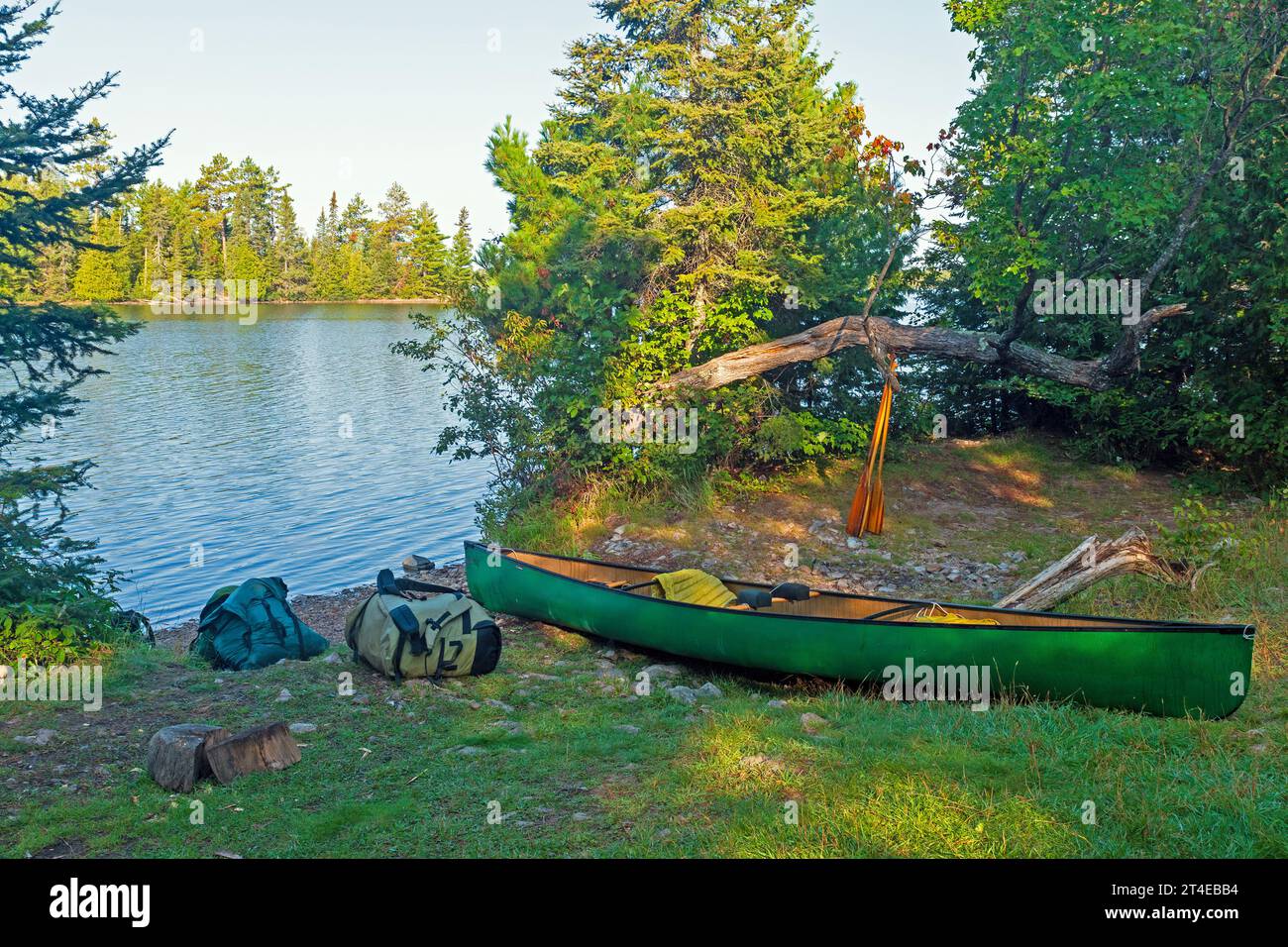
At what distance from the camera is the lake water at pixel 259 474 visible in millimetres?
20000

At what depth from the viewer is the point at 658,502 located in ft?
55.1

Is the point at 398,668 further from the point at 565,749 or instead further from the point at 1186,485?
the point at 1186,485

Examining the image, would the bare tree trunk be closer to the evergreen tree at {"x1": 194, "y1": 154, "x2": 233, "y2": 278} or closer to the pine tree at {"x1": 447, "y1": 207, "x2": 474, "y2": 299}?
the pine tree at {"x1": 447, "y1": 207, "x2": 474, "y2": 299}

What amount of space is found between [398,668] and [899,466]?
1126 centimetres

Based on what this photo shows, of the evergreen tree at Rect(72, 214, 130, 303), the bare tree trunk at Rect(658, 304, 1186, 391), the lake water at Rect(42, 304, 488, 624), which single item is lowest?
the lake water at Rect(42, 304, 488, 624)

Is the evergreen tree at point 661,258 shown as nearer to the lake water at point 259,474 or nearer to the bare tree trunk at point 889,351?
the bare tree trunk at point 889,351

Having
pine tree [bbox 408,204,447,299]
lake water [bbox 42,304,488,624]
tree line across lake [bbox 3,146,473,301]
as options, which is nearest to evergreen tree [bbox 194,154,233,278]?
tree line across lake [bbox 3,146,473,301]

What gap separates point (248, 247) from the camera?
327 ft

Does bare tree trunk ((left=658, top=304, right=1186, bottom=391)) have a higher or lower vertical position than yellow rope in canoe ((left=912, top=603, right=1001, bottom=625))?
higher

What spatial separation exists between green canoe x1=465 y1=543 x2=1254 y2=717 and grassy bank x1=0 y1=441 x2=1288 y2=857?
0.31 metres
